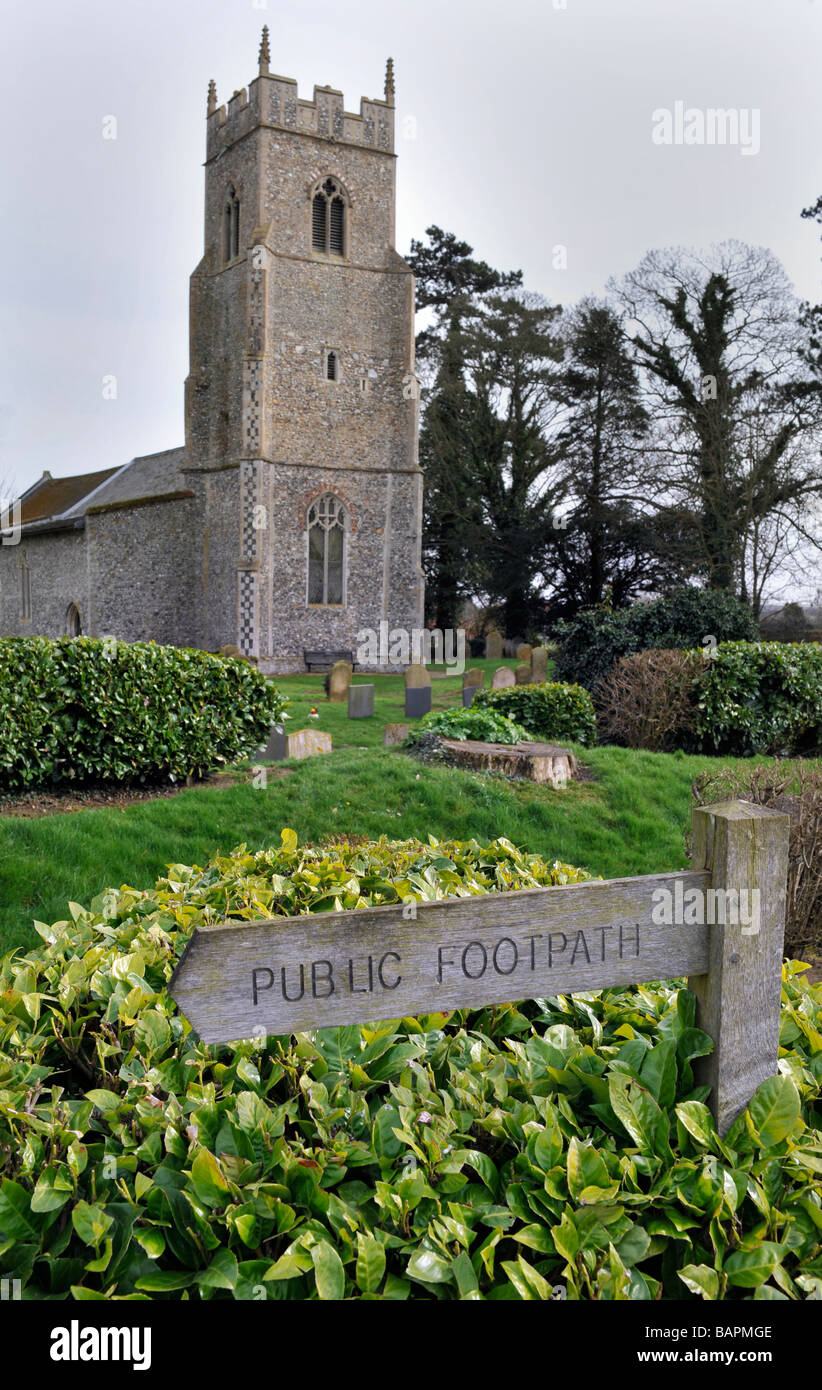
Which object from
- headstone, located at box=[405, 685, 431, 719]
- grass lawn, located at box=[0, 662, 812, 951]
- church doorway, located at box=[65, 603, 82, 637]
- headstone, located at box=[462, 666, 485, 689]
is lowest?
grass lawn, located at box=[0, 662, 812, 951]

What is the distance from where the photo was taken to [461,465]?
32719mm

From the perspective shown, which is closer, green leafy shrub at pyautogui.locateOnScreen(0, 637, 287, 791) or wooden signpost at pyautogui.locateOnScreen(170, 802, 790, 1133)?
wooden signpost at pyautogui.locateOnScreen(170, 802, 790, 1133)

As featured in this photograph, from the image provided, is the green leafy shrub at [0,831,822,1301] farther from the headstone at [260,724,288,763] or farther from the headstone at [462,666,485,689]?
the headstone at [462,666,485,689]

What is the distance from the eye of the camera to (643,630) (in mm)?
15375

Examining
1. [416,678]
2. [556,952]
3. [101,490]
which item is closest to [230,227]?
[101,490]

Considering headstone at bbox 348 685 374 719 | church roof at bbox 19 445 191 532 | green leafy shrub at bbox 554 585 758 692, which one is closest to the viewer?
green leafy shrub at bbox 554 585 758 692

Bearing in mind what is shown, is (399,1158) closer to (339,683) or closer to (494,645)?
(339,683)

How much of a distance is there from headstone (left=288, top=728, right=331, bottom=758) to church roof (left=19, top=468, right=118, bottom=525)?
24942 mm

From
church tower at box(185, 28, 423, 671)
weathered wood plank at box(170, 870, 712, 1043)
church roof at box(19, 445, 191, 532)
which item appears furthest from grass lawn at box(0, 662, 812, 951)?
church roof at box(19, 445, 191, 532)

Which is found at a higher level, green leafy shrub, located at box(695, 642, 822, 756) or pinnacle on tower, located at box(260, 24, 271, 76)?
pinnacle on tower, located at box(260, 24, 271, 76)

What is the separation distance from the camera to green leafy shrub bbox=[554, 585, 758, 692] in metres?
15.0

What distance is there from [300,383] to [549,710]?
56.4ft

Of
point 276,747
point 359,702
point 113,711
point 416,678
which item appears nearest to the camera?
point 113,711
